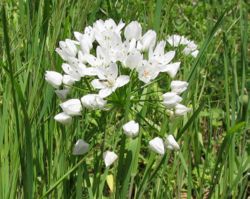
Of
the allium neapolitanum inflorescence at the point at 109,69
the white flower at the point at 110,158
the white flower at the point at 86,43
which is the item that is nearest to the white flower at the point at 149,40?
the allium neapolitanum inflorescence at the point at 109,69

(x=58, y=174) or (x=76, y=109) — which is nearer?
(x=76, y=109)

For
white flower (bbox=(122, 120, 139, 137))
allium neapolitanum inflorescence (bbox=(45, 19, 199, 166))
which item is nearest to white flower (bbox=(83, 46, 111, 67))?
allium neapolitanum inflorescence (bbox=(45, 19, 199, 166))

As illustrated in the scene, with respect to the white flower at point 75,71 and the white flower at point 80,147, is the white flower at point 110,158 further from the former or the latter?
the white flower at point 75,71

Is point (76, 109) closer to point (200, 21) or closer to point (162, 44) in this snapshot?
point (162, 44)

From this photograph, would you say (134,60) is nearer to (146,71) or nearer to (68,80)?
(146,71)

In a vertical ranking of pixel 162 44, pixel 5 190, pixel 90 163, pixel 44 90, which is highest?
pixel 162 44

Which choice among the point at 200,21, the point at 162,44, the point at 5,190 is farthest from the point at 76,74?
the point at 200,21

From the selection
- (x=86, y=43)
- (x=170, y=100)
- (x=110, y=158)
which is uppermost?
Result: (x=86, y=43)

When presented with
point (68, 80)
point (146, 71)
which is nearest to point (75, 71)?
point (68, 80)
